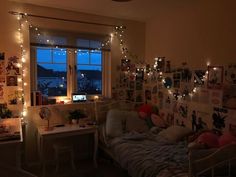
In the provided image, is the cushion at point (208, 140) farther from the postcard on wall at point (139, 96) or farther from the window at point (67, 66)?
the window at point (67, 66)

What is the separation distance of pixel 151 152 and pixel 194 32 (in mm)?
1799

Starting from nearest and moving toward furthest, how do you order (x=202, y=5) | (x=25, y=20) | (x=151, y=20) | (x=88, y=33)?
(x=202, y=5) < (x=25, y=20) < (x=88, y=33) < (x=151, y=20)

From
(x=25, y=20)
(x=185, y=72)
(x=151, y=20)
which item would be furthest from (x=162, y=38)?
(x=25, y=20)

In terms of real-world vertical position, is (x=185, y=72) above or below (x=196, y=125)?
above

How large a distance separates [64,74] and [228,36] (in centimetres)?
254

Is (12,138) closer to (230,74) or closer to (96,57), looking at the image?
(96,57)

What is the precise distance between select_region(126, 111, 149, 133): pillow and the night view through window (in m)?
0.87

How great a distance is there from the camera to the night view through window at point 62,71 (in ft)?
11.9

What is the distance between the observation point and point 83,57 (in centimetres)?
389

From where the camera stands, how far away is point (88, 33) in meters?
3.75

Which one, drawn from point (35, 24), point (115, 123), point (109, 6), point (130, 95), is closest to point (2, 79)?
point (35, 24)

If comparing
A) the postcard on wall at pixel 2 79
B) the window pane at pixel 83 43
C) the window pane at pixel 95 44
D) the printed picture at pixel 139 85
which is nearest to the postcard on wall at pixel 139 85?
the printed picture at pixel 139 85

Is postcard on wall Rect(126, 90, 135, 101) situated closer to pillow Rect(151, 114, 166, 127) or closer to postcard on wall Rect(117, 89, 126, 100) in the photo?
postcard on wall Rect(117, 89, 126, 100)

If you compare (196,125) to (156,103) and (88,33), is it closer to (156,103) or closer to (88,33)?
(156,103)
